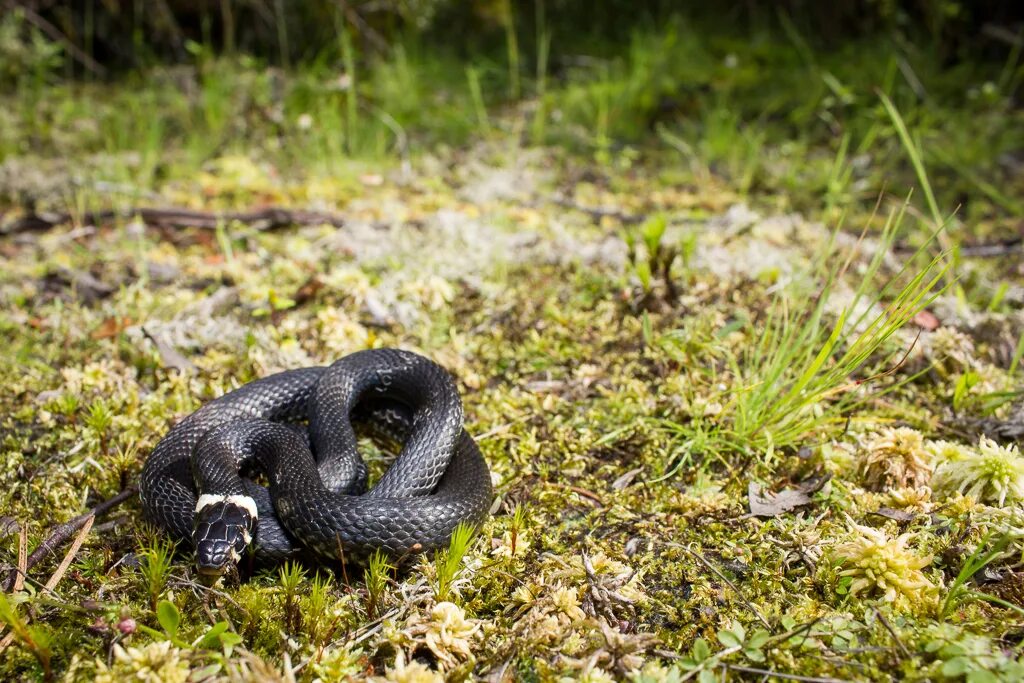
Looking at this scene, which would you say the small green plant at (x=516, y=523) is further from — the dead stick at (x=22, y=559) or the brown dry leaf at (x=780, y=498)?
the dead stick at (x=22, y=559)

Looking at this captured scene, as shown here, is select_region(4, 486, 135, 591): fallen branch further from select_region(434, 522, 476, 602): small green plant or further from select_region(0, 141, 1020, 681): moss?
select_region(434, 522, 476, 602): small green plant

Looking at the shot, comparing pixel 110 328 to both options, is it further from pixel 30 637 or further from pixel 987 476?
pixel 987 476

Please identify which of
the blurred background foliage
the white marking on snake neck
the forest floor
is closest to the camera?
the forest floor

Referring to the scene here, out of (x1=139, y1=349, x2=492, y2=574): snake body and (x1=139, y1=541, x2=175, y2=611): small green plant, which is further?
(x1=139, y1=349, x2=492, y2=574): snake body

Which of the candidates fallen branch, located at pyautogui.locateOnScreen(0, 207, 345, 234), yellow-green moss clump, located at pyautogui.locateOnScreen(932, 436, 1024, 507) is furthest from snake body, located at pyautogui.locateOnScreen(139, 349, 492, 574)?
fallen branch, located at pyautogui.locateOnScreen(0, 207, 345, 234)

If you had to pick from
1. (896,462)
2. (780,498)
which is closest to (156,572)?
(780,498)

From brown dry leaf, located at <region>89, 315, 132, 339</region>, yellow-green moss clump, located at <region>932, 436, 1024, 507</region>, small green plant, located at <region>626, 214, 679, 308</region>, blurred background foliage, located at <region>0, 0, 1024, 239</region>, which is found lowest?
brown dry leaf, located at <region>89, 315, 132, 339</region>
